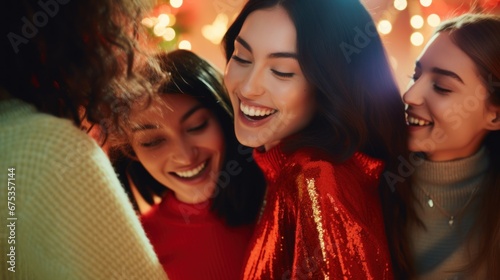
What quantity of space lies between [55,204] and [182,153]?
83 cm

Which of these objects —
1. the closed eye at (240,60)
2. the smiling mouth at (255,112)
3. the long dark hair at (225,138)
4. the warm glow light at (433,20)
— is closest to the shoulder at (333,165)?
the smiling mouth at (255,112)

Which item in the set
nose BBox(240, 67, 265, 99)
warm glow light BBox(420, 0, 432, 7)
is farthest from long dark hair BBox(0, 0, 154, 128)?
warm glow light BBox(420, 0, 432, 7)

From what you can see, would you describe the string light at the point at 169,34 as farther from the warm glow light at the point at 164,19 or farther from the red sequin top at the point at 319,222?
the red sequin top at the point at 319,222

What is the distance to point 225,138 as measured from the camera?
1.59 m

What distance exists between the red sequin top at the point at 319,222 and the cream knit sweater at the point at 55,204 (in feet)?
1.57

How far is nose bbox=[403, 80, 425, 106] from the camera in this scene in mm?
1411

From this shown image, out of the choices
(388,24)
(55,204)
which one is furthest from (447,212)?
(388,24)

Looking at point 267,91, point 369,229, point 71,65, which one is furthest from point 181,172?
point 71,65

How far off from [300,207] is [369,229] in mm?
167

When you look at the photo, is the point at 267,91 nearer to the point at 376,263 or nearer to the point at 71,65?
the point at 376,263

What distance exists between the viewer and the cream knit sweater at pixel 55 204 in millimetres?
665

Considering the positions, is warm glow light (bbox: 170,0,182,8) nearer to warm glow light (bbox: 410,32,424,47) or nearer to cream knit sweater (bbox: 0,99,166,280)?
warm glow light (bbox: 410,32,424,47)

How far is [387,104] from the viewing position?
4.41ft

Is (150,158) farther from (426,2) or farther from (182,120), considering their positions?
(426,2)
